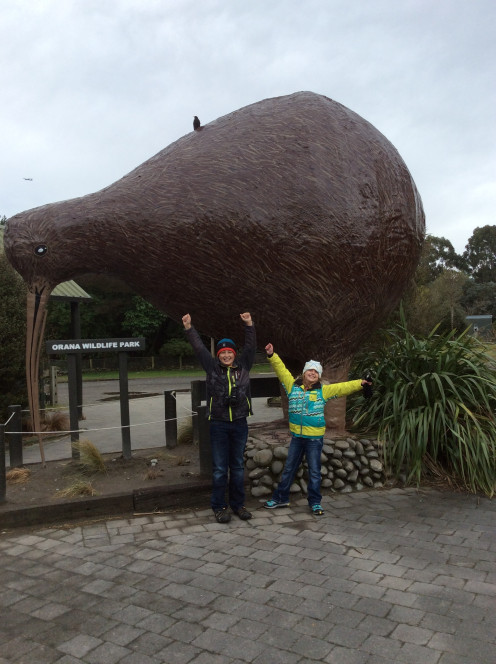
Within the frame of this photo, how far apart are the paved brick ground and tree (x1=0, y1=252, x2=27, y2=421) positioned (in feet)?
12.5

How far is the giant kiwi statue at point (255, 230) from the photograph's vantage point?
3.88m

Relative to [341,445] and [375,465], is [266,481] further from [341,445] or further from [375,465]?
[375,465]

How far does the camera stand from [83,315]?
91.0 feet

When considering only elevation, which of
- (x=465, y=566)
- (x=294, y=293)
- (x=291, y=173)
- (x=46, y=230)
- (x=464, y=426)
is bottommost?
(x=465, y=566)

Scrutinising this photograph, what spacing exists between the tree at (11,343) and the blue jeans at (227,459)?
4.22 m

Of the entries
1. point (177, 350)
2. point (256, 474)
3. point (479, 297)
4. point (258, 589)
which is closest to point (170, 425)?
Answer: point (256, 474)

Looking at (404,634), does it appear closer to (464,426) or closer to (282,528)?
(282,528)

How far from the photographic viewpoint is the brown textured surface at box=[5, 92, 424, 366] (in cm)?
388

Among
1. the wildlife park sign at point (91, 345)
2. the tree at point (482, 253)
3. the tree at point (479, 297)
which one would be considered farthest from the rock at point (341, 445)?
the tree at point (482, 253)

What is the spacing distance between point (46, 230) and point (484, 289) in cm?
4405

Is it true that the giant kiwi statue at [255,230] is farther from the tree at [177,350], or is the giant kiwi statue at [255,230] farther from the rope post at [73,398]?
the tree at [177,350]

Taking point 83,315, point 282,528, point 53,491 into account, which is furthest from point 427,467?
point 83,315

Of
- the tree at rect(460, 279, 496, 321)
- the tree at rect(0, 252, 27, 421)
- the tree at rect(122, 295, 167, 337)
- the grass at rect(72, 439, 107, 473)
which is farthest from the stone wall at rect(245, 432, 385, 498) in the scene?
the tree at rect(460, 279, 496, 321)

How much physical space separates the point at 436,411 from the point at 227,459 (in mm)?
1893
